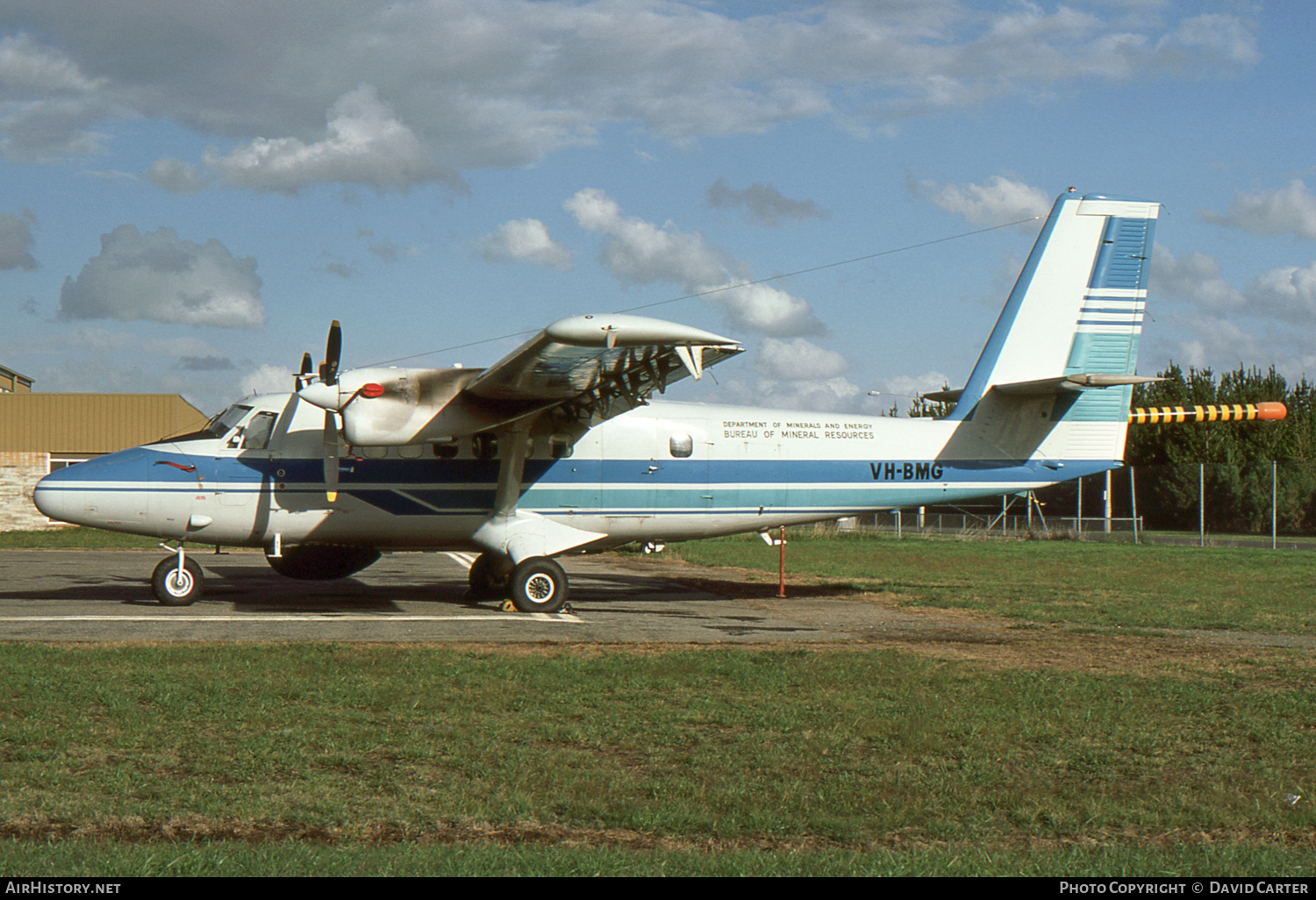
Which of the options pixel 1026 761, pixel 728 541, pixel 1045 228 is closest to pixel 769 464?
pixel 1045 228

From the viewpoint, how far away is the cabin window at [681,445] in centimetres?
1648

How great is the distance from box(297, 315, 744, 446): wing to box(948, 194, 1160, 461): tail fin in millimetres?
5982

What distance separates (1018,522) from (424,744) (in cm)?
4287

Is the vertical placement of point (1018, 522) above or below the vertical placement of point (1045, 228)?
below

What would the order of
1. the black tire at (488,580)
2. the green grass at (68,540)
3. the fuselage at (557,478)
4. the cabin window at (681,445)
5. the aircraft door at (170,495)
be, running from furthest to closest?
1. the green grass at (68,540)
2. the black tire at (488,580)
3. the cabin window at (681,445)
4. the fuselage at (557,478)
5. the aircraft door at (170,495)

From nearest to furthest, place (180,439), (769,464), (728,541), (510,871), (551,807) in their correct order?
(510,871)
(551,807)
(180,439)
(769,464)
(728,541)

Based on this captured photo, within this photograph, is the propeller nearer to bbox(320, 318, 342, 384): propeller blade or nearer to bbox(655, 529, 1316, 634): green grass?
bbox(320, 318, 342, 384): propeller blade

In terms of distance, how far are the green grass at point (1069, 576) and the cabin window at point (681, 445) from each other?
4518mm

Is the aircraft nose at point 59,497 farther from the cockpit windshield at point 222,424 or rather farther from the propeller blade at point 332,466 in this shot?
the propeller blade at point 332,466

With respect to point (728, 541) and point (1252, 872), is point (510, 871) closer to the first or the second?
point (1252, 872)

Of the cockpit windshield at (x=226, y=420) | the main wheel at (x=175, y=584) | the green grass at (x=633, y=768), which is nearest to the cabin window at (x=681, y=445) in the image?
the cockpit windshield at (x=226, y=420)

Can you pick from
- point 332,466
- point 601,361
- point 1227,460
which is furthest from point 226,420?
point 1227,460

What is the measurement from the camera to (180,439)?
50.0ft

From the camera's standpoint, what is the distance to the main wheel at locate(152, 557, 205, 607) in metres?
14.8
